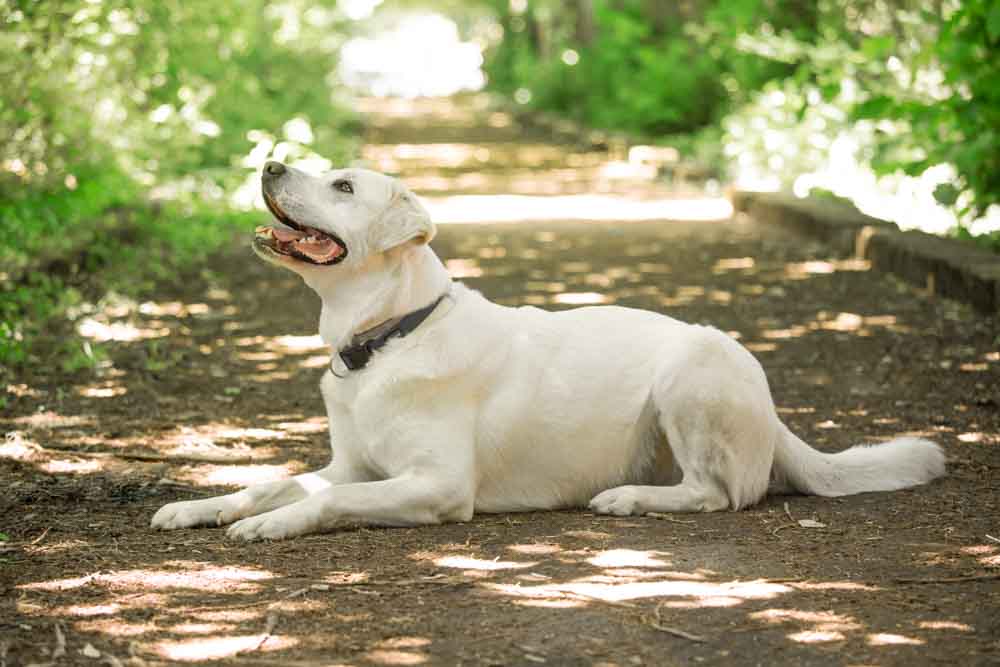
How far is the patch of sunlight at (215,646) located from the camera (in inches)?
148

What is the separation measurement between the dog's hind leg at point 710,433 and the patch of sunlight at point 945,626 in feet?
4.43

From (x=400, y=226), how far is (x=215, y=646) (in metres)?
1.73

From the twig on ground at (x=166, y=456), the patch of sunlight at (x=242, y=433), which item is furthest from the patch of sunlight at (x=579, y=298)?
the twig on ground at (x=166, y=456)

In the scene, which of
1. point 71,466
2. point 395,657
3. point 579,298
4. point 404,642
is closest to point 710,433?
point 404,642

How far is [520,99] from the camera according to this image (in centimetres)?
3950

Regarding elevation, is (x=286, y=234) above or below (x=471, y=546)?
above

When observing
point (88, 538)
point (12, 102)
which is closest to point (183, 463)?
point (88, 538)

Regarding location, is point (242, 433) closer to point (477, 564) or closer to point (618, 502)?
point (618, 502)

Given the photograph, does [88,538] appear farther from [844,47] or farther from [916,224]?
[844,47]

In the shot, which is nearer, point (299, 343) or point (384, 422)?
point (384, 422)

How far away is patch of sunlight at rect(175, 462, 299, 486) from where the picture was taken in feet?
19.1

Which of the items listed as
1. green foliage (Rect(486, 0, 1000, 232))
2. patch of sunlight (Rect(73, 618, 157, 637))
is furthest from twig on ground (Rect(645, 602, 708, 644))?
green foliage (Rect(486, 0, 1000, 232))

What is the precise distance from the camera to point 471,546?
4832 mm

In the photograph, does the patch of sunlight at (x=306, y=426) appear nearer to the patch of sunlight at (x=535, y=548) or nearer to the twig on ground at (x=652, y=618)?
the patch of sunlight at (x=535, y=548)
